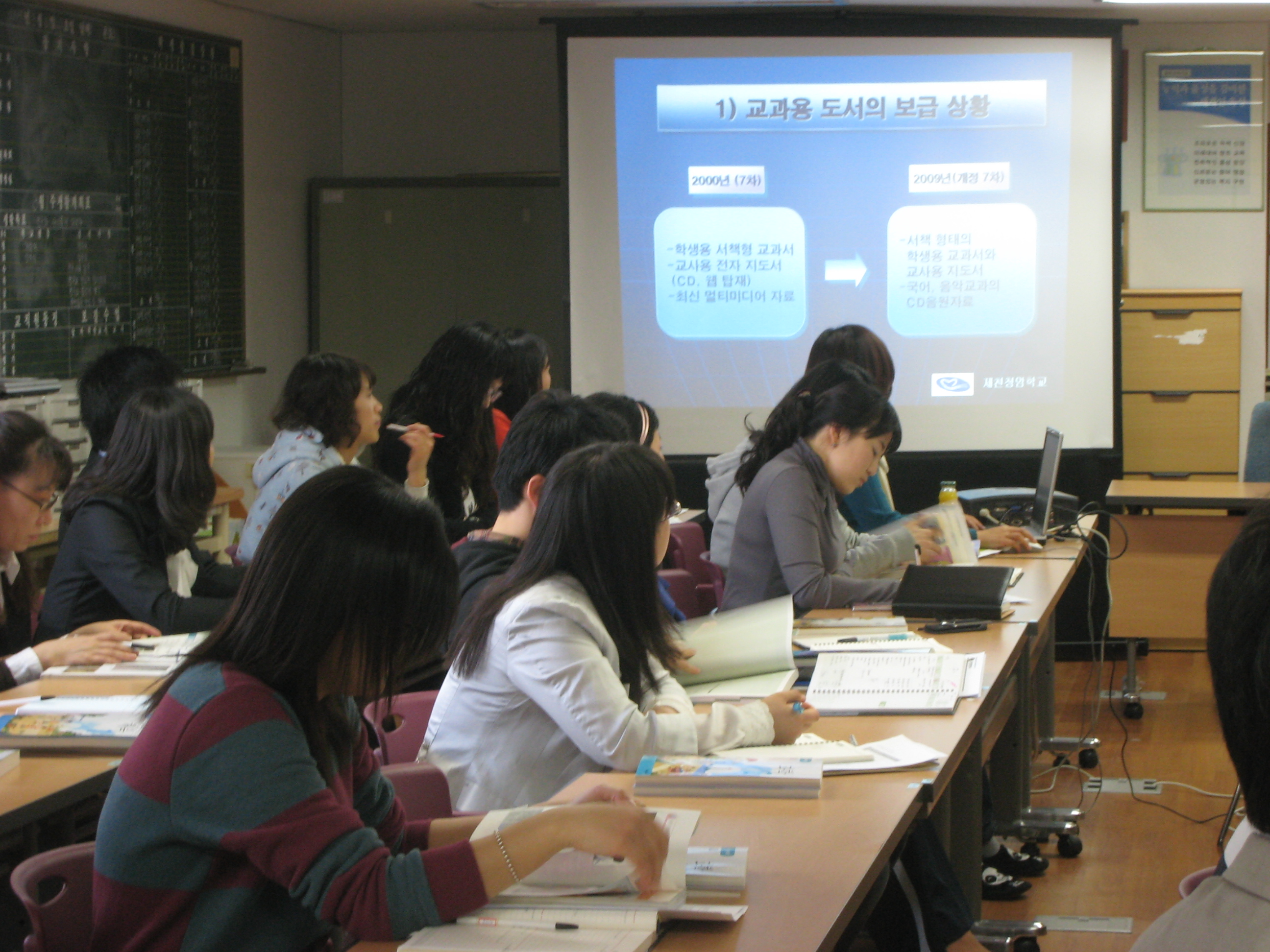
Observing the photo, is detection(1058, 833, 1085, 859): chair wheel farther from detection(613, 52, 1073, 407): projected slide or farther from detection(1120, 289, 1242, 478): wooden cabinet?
detection(1120, 289, 1242, 478): wooden cabinet

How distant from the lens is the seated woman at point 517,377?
4406 mm

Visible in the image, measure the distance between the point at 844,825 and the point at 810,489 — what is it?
1.60 meters

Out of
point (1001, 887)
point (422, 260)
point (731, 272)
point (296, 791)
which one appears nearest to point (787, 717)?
point (296, 791)

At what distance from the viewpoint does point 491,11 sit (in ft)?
20.1

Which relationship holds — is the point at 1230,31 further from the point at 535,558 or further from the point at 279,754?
the point at 279,754

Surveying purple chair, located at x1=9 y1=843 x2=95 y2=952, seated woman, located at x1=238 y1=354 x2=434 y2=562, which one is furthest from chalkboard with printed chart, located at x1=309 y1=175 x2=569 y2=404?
purple chair, located at x1=9 y1=843 x2=95 y2=952

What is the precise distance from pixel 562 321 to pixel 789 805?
402 centimetres

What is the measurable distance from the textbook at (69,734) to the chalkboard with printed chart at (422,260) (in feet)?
14.3

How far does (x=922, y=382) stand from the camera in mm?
5629

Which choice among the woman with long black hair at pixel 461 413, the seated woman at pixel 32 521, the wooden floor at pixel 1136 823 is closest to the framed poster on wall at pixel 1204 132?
the wooden floor at pixel 1136 823

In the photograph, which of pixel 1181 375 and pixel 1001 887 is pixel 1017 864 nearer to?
pixel 1001 887

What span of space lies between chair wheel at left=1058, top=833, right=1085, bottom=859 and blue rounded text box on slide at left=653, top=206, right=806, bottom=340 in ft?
8.64

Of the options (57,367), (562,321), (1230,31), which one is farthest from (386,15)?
(1230,31)

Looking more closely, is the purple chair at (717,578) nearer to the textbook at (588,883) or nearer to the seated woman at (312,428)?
the seated woman at (312,428)
